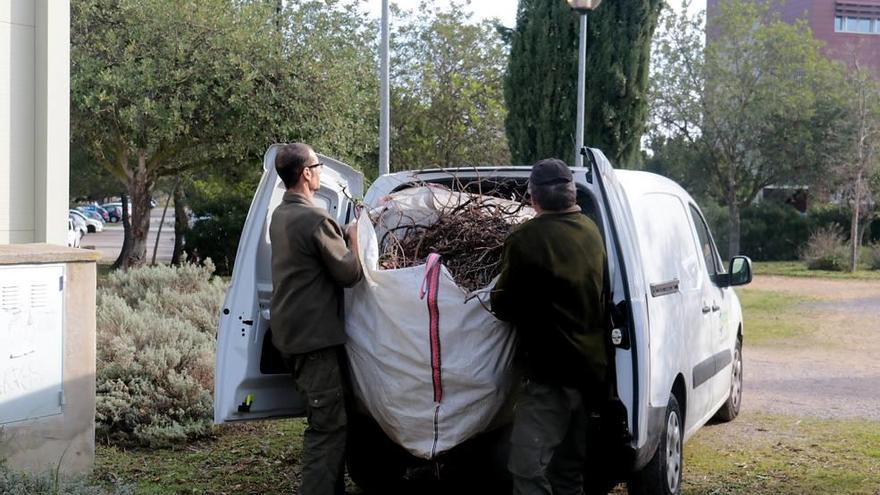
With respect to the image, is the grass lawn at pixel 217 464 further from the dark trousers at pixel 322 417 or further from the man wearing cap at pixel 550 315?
the man wearing cap at pixel 550 315

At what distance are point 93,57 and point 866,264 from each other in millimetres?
22631

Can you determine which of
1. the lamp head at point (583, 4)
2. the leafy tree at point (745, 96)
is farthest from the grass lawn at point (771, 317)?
the leafy tree at point (745, 96)

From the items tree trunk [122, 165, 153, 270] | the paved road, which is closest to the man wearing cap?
tree trunk [122, 165, 153, 270]

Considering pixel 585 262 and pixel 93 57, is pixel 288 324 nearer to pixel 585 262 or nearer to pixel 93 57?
pixel 585 262

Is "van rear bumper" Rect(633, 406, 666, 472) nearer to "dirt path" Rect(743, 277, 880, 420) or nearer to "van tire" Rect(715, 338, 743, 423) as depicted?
"van tire" Rect(715, 338, 743, 423)

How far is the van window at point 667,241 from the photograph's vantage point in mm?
5090

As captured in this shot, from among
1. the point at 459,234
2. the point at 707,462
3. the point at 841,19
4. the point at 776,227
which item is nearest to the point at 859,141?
the point at 776,227

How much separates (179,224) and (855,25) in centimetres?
4605

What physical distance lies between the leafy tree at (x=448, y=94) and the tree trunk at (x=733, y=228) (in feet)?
35.9

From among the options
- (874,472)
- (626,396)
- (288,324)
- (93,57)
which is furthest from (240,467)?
(93,57)

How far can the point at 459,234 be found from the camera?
509 cm

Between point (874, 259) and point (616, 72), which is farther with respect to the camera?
point (874, 259)

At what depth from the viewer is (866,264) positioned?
28.3 metres

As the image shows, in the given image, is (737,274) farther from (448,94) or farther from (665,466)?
(448,94)
